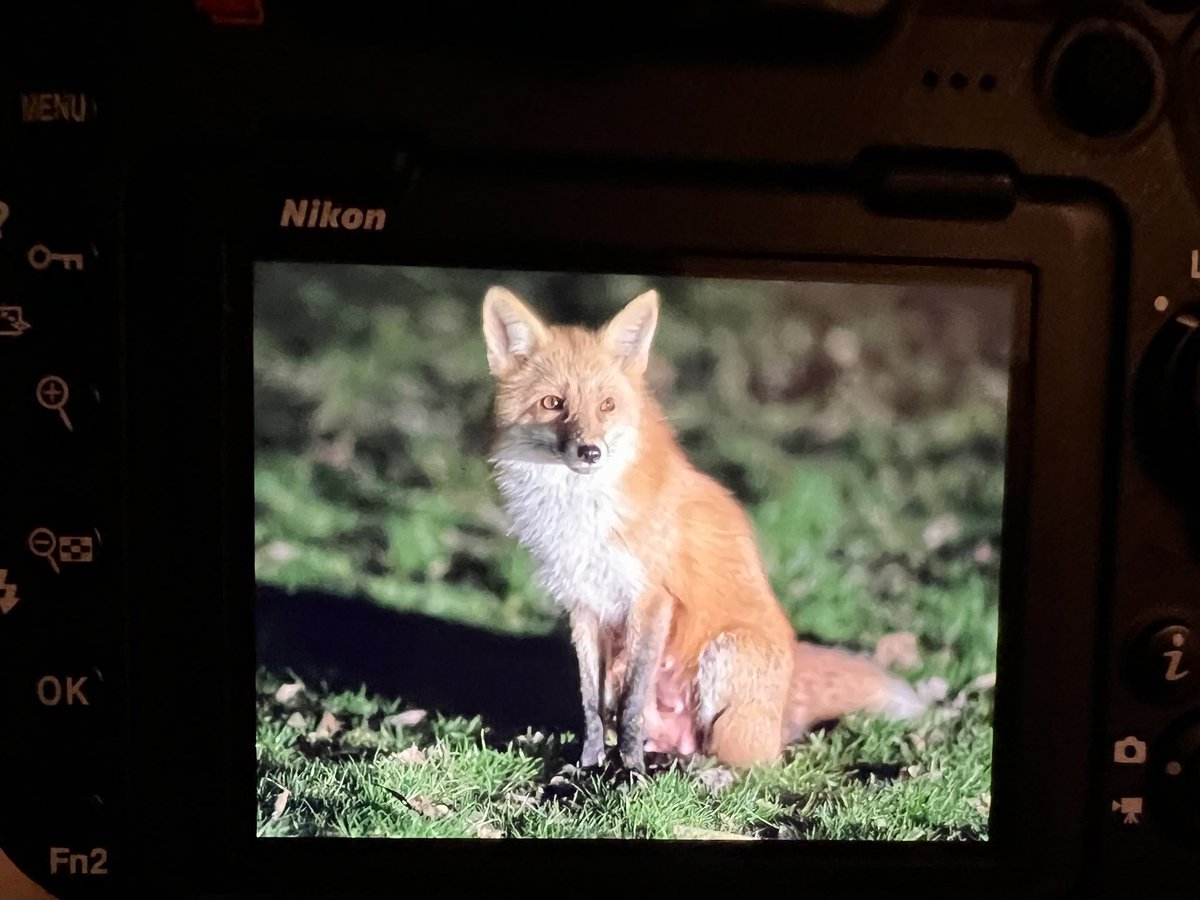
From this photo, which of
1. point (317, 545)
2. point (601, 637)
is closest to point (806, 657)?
point (601, 637)

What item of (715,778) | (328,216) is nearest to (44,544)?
(328,216)

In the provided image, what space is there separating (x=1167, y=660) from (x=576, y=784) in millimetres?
227

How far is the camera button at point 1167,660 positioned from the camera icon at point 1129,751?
0.02 metres

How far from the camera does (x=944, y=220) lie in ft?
1.25

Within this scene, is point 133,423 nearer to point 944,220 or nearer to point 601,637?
point 601,637

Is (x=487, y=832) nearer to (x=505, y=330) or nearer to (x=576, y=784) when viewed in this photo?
(x=576, y=784)

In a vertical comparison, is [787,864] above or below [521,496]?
below

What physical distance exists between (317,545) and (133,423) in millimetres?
79

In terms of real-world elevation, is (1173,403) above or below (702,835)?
above

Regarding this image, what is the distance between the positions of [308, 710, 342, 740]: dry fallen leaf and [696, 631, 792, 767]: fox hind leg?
136 mm

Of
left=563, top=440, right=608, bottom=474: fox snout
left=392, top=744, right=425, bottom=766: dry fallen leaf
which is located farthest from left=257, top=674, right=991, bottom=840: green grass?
left=563, top=440, right=608, bottom=474: fox snout

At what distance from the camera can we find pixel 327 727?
38 cm

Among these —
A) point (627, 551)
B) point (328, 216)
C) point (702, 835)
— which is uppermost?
point (328, 216)

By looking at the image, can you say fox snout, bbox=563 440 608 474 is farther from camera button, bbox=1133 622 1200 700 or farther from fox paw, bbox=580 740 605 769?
camera button, bbox=1133 622 1200 700
